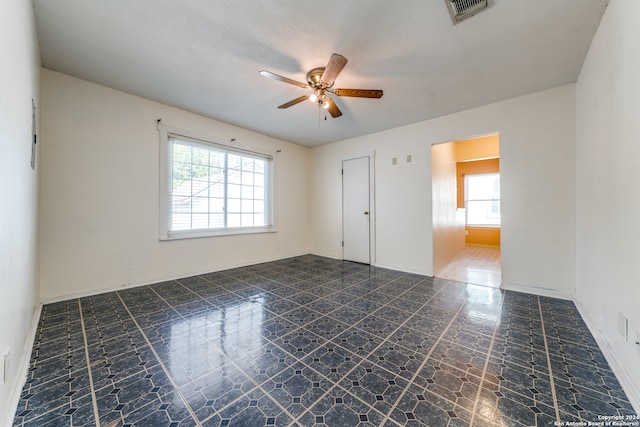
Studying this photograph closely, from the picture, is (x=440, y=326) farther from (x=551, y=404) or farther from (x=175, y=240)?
(x=175, y=240)

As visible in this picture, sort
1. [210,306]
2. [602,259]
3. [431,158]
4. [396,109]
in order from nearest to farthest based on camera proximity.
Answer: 1. [602,259]
2. [210,306]
3. [396,109]
4. [431,158]

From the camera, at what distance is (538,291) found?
9.67ft

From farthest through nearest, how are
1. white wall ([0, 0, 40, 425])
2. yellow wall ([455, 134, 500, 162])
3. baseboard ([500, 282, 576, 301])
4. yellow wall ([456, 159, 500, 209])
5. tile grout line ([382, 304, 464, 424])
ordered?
yellow wall ([456, 159, 500, 209]), yellow wall ([455, 134, 500, 162]), baseboard ([500, 282, 576, 301]), tile grout line ([382, 304, 464, 424]), white wall ([0, 0, 40, 425])

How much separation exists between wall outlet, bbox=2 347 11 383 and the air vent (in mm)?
3286

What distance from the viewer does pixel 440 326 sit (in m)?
2.16

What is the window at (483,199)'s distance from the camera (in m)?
6.60

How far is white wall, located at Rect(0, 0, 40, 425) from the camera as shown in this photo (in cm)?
115

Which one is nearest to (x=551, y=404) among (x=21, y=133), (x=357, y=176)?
(x=21, y=133)

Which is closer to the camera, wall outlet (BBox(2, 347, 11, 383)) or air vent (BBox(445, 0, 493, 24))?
wall outlet (BBox(2, 347, 11, 383))

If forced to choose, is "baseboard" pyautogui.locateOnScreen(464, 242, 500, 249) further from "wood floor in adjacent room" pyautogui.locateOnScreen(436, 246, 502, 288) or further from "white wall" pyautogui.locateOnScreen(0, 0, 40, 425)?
"white wall" pyautogui.locateOnScreen(0, 0, 40, 425)

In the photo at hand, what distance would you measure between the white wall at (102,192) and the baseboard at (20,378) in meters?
0.88

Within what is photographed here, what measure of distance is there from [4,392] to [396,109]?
4.21 m

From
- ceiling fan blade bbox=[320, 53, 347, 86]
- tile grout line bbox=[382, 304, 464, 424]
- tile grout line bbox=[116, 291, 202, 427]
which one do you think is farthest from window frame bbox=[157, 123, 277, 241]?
tile grout line bbox=[382, 304, 464, 424]

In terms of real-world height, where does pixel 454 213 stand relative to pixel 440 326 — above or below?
above
